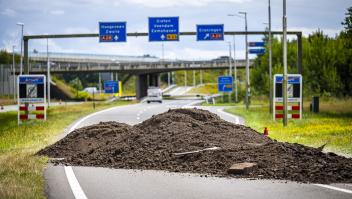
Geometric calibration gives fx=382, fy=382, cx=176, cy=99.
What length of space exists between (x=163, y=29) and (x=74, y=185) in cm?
2301

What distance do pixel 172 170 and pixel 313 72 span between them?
41088mm

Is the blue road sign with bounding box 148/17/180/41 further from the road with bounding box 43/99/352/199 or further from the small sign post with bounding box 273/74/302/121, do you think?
the road with bounding box 43/99/352/199

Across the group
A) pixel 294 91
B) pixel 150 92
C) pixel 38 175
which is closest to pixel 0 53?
pixel 150 92

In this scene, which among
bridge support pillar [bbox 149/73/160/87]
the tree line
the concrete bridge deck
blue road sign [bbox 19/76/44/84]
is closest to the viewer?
blue road sign [bbox 19/76/44/84]

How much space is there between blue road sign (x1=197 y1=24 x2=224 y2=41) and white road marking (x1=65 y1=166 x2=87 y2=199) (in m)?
20.7

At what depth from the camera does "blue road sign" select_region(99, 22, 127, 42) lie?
27.2 meters

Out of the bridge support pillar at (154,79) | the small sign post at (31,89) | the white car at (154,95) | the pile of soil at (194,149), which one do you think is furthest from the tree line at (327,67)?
the bridge support pillar at (154,79)

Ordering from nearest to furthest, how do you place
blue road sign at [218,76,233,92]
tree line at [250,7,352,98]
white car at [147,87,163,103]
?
1. tree line at [250,7,352,98]
2. blue road sign at [218,76,233,92]
3. white car at [147,87,163,103]

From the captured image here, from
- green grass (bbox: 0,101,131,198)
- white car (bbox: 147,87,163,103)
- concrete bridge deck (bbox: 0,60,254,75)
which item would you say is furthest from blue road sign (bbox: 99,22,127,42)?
concrete bridge deck (bbox: 0,60,254,75)

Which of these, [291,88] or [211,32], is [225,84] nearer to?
[211,32]

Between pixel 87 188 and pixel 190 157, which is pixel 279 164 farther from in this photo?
pixel 87 188

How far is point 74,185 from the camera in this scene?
21.3 feet

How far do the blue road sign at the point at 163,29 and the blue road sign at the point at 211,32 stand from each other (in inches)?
69.7

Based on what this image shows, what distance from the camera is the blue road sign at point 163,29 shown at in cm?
2822
